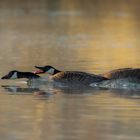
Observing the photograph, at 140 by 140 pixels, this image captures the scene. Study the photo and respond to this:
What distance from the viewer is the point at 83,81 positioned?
18984 mm

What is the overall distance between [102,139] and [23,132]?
125 centimetres

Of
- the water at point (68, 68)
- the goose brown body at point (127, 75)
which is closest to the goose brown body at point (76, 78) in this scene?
the goose brown body at point (127, 75)

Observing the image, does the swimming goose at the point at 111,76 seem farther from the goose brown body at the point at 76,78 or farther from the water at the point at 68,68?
the water at the point at 68,68

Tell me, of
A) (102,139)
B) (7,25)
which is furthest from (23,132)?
(7,25)

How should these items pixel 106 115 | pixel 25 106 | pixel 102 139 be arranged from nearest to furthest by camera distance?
pixel 102 139 → pixel 106 115 → pixel 25 106

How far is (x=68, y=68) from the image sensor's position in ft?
73.2

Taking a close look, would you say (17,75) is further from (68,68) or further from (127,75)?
(68,68)

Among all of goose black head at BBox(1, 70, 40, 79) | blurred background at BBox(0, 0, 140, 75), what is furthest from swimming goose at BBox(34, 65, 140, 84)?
blurred background at BBox(0, 0, 140, 75)

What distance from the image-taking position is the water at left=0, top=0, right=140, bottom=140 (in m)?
13.0

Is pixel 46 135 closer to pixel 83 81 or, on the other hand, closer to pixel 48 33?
pixel 83 81

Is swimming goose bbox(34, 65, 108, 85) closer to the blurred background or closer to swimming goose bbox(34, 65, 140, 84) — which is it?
swimming goose bbox(34, 65, 140, 84)

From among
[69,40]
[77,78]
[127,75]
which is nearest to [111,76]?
[127,75]

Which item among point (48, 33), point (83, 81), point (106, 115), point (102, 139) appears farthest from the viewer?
point (48, 33)

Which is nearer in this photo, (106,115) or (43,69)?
(106,115)
